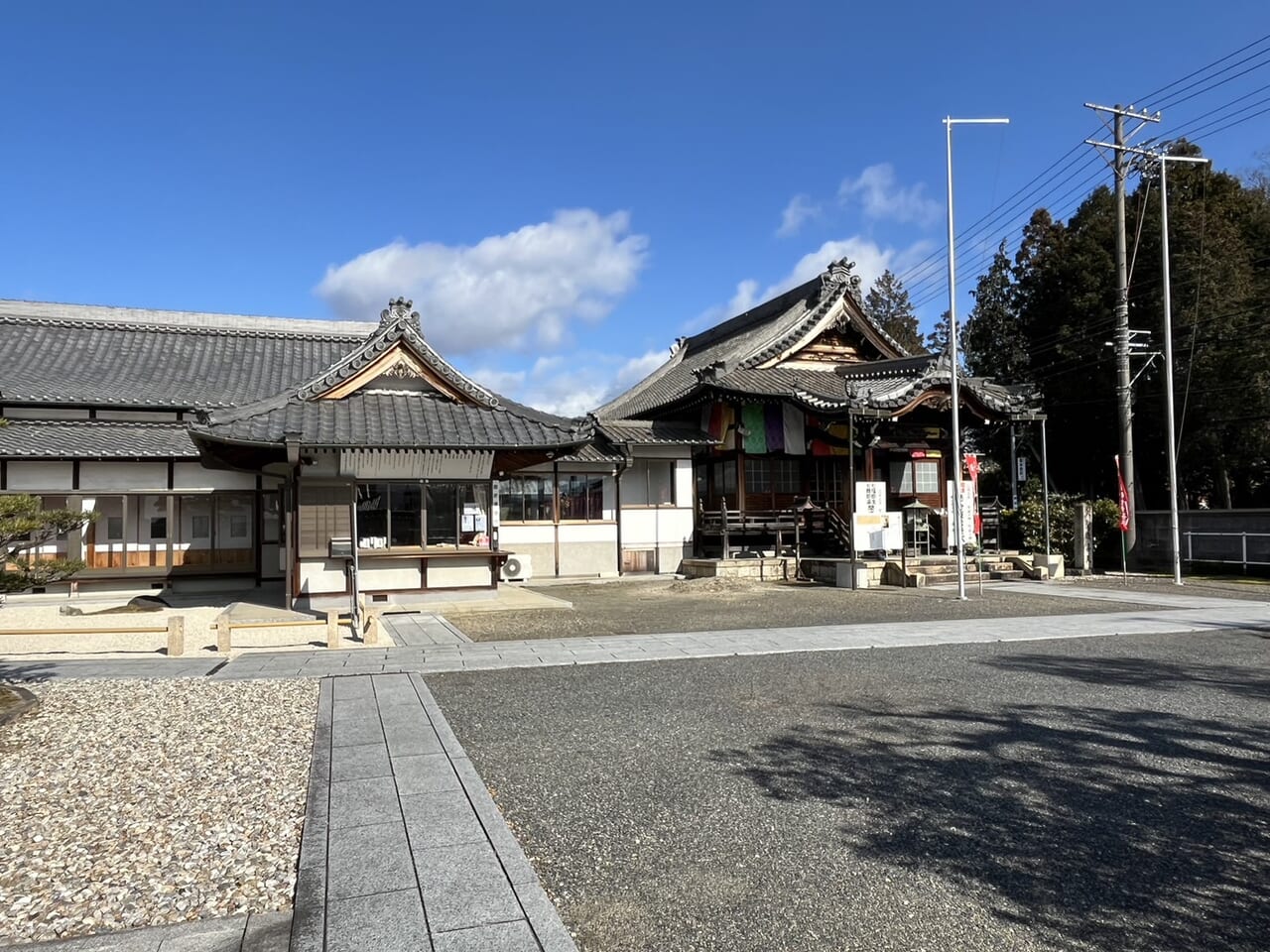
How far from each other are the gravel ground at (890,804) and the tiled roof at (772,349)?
1385 centimetres

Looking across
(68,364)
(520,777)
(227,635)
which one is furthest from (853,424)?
(68,364)

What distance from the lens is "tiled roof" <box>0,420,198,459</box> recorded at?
646 inches

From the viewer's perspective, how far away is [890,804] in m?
4.80

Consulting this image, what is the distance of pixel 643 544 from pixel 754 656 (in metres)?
13.2

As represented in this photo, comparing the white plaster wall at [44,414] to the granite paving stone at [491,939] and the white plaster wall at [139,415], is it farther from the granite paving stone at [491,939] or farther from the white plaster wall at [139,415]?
the granite paving stone at [491,939]

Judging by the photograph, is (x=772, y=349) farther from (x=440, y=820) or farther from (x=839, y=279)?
(x=440, y=820)

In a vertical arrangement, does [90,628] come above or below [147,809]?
above

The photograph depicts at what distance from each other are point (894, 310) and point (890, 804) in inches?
1910

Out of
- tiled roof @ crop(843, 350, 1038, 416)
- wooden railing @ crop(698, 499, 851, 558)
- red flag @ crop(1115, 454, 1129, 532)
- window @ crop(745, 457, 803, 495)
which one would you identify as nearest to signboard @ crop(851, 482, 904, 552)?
wooden railing @ crop(698, 499, 851, 558)

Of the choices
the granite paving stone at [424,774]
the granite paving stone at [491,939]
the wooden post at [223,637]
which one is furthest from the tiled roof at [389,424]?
the granite paving stone at [491,939]

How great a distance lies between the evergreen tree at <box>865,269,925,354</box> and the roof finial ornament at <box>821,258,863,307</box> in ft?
72.5

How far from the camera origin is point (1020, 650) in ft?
33.5

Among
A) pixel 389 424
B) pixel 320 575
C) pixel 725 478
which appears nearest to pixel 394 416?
pixel 389 424

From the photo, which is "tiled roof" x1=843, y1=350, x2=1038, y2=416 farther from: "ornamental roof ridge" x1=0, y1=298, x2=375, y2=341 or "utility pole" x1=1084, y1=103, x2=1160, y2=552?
"ornamental roof ridge" x1=0, y1=298, x2=375, y2=341
